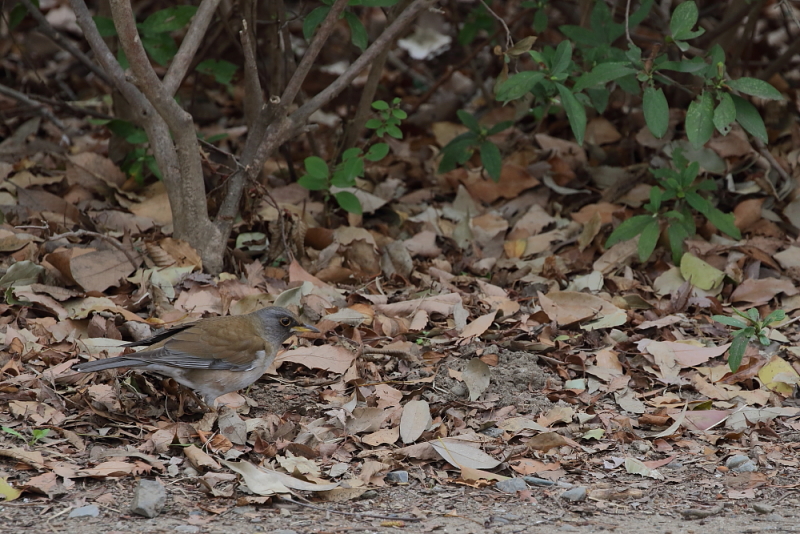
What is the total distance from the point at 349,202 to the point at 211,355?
206 centimetres

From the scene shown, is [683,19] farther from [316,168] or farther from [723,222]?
[316,168]

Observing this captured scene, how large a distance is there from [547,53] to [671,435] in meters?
2.82

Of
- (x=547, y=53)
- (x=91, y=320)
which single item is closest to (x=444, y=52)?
(x=547, y=53)

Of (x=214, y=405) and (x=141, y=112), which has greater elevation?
(x=141, y=112)

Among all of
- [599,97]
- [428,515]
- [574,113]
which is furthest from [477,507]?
[599,97]

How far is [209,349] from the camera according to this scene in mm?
4723

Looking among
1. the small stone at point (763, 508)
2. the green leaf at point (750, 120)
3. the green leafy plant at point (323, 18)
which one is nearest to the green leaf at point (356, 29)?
the green leafy plant at point (323, 18)

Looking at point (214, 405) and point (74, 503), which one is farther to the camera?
point (214, 405)

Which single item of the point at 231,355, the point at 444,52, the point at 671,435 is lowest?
the point at 671,435

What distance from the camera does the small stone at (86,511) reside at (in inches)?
144

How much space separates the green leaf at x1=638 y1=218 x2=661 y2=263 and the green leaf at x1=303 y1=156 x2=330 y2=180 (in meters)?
2.20

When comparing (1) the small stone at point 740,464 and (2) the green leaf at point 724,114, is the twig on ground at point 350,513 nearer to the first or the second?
(1) the small stone at point 740,464

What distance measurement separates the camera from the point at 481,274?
6.53 metres

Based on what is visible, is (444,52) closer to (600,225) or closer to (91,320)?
(600,225)
